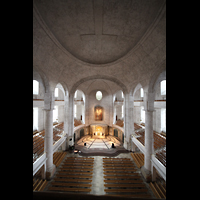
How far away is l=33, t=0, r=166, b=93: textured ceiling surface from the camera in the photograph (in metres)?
4.53

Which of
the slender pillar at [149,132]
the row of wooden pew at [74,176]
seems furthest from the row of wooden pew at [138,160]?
the row of wooden pew at [74,176]

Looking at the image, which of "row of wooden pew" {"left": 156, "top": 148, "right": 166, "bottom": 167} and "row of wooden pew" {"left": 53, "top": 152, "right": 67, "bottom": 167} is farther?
"row of wooden pew" {"left": 53, "top": 152, "right": 67, "bottom": 167}

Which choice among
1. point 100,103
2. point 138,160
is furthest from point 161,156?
point 100,103

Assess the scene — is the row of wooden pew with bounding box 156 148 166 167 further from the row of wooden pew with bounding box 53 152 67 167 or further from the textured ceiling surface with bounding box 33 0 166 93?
the row of wooden pew with bounding box 53 152 67 167

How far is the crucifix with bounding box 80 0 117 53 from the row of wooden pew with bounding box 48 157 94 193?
34.1 ft

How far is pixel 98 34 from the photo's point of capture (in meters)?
6.38

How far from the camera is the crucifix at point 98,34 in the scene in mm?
Answer: 4629

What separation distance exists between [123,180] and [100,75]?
391 inches

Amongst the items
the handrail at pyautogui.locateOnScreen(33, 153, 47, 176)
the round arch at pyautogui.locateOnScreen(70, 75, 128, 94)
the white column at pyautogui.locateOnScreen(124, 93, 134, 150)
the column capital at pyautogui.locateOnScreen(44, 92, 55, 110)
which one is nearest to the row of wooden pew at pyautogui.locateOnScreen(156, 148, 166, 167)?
the white column at pyautogui.locateOnScreen(124, 93, 134, 150)

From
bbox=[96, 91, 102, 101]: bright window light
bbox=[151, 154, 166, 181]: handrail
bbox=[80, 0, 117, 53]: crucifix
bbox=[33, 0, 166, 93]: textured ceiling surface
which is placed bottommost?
bbox=[151, 154, 166, 181]: handrail
